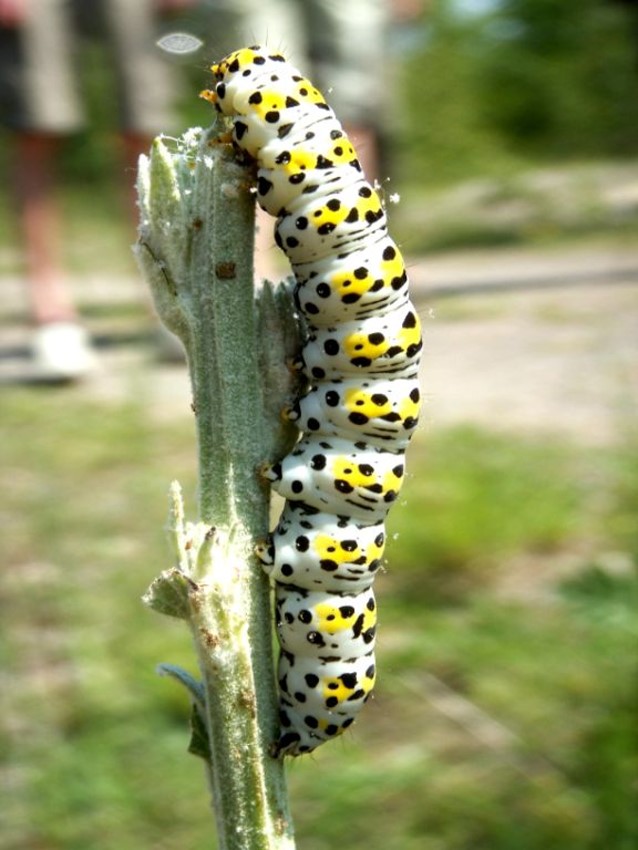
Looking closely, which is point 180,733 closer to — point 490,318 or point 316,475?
point 316,475

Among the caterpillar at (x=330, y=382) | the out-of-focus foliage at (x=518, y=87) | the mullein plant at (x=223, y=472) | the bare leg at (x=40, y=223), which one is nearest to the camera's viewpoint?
the mullein plant at (x=223, y=472)

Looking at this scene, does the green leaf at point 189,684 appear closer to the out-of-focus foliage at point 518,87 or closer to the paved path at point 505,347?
the paved path at point 505,347

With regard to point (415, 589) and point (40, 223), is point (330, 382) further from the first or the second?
point (40, 223)

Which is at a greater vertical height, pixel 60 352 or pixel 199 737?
pixel 60 352

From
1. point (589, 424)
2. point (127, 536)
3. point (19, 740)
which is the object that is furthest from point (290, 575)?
point (589, 424)

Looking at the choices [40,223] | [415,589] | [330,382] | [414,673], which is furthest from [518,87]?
[330,382]

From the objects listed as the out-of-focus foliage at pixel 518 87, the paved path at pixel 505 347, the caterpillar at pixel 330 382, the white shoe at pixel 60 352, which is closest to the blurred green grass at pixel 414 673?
the paved path at pixel 505 347

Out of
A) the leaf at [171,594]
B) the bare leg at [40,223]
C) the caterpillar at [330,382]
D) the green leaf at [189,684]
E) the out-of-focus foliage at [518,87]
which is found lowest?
the green leaf at [189,684]
